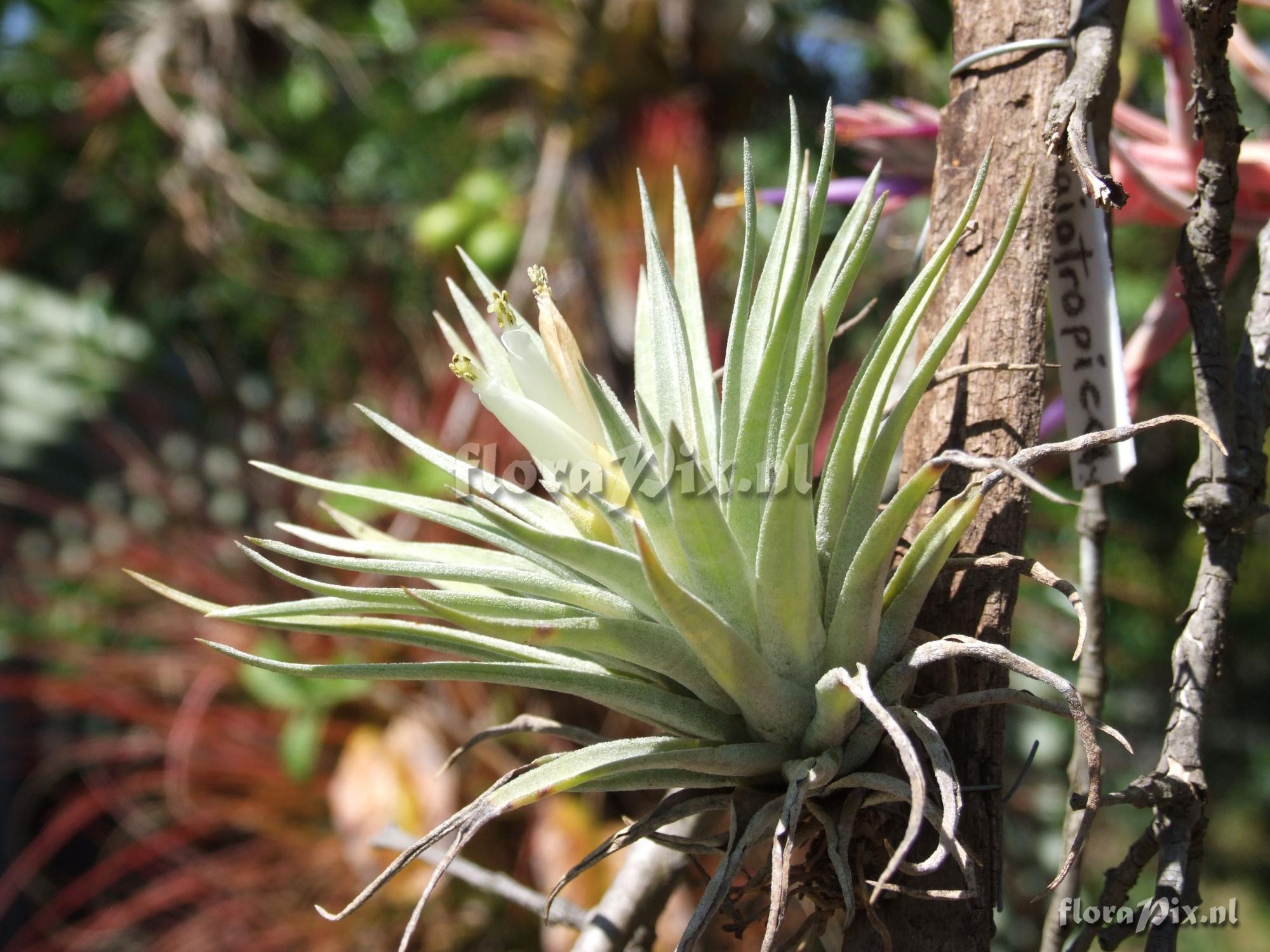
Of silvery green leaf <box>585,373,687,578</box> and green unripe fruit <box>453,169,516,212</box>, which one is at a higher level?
green unripe fruit <box>453,169,516,212</box>

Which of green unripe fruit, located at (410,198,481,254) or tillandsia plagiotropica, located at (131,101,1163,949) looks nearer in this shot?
tillandsia plagiotropica, located at (131,101,1163,949)

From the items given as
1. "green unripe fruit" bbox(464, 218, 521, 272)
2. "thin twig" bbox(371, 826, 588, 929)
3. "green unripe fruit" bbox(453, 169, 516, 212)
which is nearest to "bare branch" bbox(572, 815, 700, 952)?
"thin twig" bbox(371, 826, 588, 929)

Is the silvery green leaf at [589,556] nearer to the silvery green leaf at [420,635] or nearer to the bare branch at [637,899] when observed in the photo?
the silvery green leaf at [420,635]

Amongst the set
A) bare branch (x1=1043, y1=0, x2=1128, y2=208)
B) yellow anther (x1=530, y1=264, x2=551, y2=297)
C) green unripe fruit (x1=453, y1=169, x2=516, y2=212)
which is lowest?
yellow anther (x1=530, y1=264, x2=551, y2=297)

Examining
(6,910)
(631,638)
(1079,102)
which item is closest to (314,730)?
(6,910)

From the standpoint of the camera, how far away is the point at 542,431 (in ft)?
1.50

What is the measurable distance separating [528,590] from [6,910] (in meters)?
2.15

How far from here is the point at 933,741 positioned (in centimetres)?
40

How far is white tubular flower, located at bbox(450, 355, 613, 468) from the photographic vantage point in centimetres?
45

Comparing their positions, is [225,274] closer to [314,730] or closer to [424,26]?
[424,26]

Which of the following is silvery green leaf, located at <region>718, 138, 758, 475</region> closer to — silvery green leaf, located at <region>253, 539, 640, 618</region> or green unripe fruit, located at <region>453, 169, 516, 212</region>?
silvery green leaf, located at <region>253, 539, 640, 618</region>

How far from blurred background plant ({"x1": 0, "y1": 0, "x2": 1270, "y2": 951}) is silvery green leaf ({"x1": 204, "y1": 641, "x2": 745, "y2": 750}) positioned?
0.65m

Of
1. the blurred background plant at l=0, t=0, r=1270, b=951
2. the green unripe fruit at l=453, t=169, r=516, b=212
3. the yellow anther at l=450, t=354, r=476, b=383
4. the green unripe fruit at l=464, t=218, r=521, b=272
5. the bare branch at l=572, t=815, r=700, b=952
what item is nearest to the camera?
the yellow anther at l=450, t=354, r=476, b=383

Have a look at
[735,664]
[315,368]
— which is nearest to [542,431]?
[735,664]
